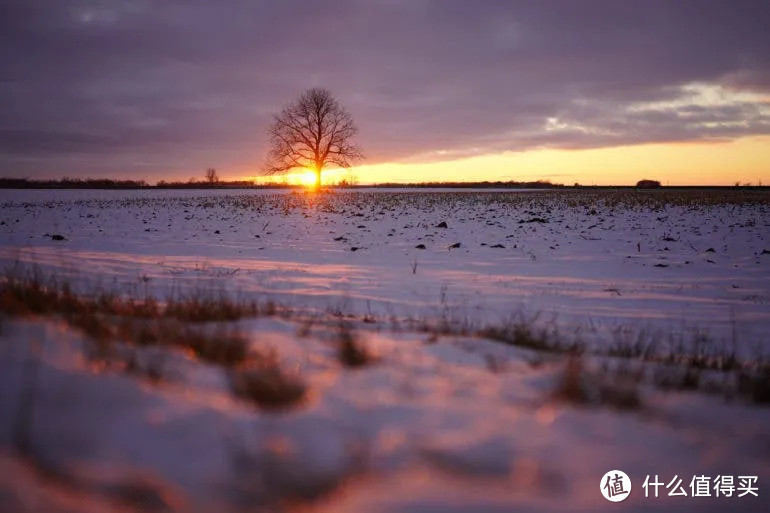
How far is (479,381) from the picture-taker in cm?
304

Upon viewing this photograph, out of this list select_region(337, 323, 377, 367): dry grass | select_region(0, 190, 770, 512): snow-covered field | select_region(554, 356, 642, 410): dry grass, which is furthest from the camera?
select_region(337, 323, 377, 367): dry grass

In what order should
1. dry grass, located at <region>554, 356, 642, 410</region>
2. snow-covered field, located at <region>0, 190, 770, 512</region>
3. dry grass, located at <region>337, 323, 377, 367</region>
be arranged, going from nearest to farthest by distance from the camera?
snow-covered field, located at <region>0, 190, 770, 512</region> < dry grass, located at <region>554, 356, 642, 410</region> < dry grass, located at <region>337, 323, 377, 367</region>

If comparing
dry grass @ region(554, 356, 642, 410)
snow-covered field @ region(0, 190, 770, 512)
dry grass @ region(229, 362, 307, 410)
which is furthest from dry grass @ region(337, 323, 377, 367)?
dry grass @ region(554, 356, 642, 410)

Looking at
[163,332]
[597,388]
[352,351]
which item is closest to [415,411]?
[352,351]

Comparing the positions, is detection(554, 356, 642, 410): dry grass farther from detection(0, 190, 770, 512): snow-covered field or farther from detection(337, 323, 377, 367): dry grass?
detection(337, 323, 377, 367): dry grass

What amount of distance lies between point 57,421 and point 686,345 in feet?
16.3

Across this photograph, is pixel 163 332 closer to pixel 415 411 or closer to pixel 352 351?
pixel 352 351

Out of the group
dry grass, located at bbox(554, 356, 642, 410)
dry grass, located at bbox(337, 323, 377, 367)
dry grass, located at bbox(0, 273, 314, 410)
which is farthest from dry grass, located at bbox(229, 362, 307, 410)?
dry grass, located at bbox(554, 356, 642, 410)

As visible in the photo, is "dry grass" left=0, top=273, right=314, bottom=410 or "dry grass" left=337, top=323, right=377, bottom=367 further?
"dry grass" left=337, top=323, right=377, bottom=367

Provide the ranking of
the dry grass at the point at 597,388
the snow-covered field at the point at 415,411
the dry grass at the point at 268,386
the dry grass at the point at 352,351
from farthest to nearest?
the dry grass at the point at 352,351 → the dry grass at the point at 597,388 → the dry grass at the point at 268,386 → the snow-covered field at the point at 415,411

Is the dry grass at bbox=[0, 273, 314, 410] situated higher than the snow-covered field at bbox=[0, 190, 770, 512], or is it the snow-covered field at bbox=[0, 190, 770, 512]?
the dry grass at bbox=[0, 273, 314, 410]

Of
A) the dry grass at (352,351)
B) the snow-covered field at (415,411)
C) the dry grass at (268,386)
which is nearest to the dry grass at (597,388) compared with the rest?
the snow-covered field at (415,411)

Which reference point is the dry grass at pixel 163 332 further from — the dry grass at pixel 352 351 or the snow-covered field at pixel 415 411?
the dry grass at pixel 352 351

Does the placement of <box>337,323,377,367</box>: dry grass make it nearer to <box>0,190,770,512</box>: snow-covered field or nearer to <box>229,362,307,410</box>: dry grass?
<box>0,190,770,512</box>: snow-covered field
